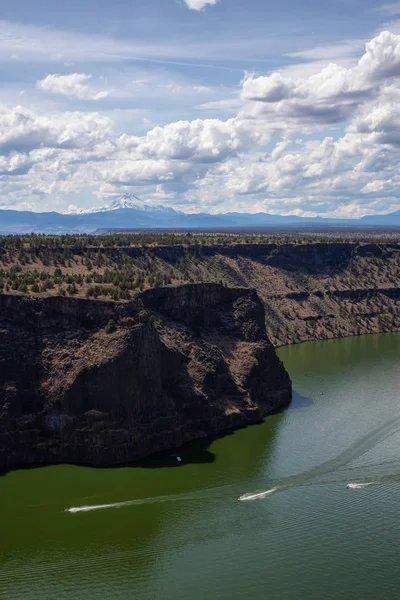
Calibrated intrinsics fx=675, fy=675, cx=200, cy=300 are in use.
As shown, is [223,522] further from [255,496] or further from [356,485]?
[356,485]

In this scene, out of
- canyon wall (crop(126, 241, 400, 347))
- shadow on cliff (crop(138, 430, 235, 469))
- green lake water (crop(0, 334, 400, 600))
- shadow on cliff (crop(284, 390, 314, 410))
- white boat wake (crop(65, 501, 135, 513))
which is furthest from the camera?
canyon wall (crop(126, 241, 400, 347))

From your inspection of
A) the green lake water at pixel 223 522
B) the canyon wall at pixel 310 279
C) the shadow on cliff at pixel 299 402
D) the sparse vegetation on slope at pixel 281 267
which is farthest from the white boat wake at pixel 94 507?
the canyon wall at pixel 310 279

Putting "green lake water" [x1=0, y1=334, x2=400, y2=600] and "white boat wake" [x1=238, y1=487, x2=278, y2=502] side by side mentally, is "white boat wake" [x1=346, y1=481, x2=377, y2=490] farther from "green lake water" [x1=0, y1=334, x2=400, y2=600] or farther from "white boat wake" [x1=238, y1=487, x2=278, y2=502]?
"white boat wake" [x1=238, y1=487, x2=278, y2=502]

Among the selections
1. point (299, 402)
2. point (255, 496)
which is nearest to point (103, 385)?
point (255, 496)

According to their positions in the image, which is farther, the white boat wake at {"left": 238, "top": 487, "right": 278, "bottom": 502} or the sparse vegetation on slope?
the sparse vegetation on slope

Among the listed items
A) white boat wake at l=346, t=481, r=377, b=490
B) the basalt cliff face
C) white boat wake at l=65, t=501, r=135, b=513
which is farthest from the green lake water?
the basalt cliff face

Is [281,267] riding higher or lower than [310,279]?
higher

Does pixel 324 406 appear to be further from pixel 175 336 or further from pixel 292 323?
pixel 292 323
